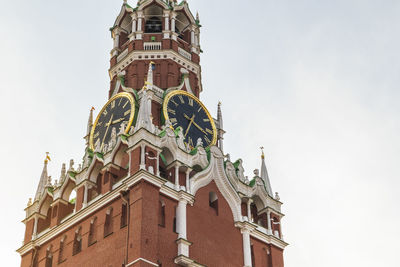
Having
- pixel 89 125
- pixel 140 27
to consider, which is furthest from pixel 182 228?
pixel 140 27

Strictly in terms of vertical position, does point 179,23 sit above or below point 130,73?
above

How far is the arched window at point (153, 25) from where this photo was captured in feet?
161

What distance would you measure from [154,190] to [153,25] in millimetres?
16506

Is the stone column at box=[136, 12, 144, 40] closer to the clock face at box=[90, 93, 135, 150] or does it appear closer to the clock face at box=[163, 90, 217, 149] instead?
the clock face at box=[90, 93, 135, 150]

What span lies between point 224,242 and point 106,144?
8774 mm

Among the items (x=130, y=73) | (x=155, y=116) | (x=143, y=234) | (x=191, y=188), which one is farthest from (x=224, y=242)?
(x=130, y=73)

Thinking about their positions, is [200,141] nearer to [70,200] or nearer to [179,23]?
[70,200]

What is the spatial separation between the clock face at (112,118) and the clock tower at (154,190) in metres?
0.08

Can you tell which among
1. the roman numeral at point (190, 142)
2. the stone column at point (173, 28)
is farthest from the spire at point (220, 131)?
the stone column at point (173, 28)

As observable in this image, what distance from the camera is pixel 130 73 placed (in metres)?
46.5

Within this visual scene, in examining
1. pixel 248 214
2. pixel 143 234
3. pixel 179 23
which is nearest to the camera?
pixel 143 234

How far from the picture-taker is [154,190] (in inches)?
1415

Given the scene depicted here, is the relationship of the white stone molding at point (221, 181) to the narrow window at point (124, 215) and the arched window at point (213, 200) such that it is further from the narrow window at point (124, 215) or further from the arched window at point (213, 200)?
the narrow window at point (124, 215)

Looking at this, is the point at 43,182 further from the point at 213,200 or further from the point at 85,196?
the point at 213,200
